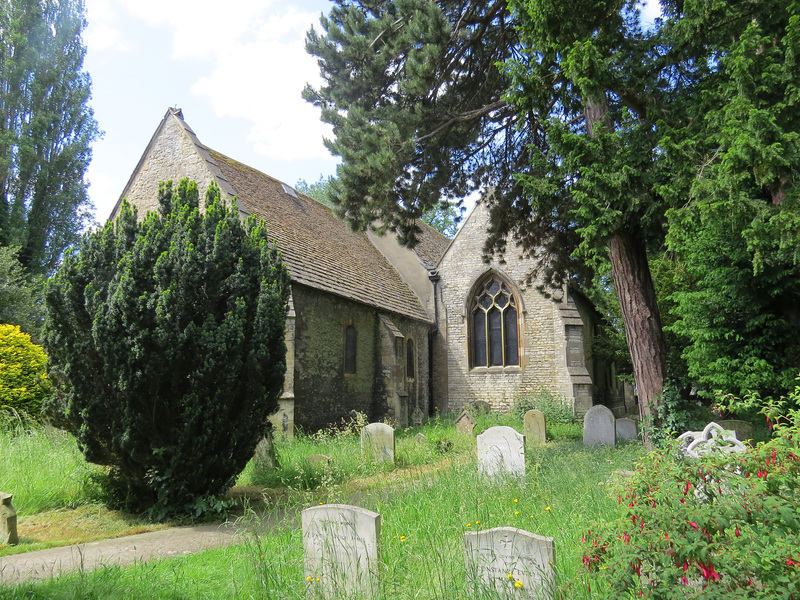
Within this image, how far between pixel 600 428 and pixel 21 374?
42.8 ft

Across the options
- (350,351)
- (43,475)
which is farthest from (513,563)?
(350,351)

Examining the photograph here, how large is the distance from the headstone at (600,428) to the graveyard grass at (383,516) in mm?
2874

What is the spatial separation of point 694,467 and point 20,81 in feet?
98.6

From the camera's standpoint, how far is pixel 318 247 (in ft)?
60.0

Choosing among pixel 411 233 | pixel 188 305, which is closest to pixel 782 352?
pixel 411 233

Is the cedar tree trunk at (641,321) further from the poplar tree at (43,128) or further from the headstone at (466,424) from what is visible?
the poplar tree at (43,128)

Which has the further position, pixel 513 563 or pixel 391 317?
pixel 391 317

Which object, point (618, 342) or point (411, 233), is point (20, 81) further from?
point (618, 342)

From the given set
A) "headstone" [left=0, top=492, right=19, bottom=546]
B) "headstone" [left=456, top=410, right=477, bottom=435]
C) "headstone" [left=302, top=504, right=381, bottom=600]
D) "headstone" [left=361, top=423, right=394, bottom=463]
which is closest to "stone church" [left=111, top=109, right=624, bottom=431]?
"headstone" [left=456, top=410, right=477, bottom=435]

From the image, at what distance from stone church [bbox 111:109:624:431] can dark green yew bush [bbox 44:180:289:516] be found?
5815mm

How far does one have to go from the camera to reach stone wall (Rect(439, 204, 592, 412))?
19531 mm

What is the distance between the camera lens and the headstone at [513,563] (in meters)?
3.36

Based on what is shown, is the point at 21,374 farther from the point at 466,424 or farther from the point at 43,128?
the point at 43,128

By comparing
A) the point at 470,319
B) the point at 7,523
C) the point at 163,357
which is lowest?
the point at 7,523
